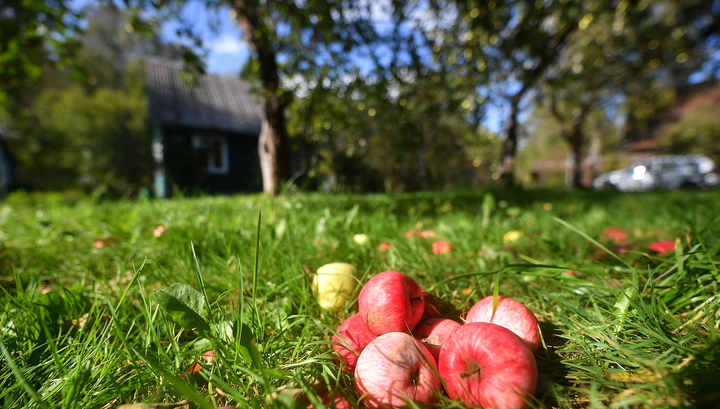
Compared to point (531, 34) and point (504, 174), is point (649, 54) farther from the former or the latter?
point (531, 34)

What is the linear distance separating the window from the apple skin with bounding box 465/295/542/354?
1417cm

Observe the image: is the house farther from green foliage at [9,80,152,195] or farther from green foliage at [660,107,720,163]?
green foliage at [660,107,720,163]

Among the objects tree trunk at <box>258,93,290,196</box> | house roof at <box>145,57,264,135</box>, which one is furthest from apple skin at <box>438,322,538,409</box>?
house roof at <box>145,57,264,135</box>

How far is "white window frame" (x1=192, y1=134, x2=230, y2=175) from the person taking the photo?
13.3 m

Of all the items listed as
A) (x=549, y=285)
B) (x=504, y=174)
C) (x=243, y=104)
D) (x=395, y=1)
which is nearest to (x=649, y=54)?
(x=504, y=174)

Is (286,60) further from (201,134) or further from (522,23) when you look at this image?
(201,134)

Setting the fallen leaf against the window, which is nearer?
the fallen leaf

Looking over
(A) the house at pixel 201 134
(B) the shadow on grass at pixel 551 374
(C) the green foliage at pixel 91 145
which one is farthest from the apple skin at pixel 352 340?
(C) the green foliage at pixel 91 145

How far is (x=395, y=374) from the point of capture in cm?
67

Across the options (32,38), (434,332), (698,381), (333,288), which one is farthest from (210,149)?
(698,381)

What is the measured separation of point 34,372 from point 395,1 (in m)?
4.84

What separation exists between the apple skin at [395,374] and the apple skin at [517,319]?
0.25 m

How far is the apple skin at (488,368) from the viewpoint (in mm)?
619

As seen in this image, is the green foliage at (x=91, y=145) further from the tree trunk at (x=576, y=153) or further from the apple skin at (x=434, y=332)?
the tree trunk at (x=576, y=153)
